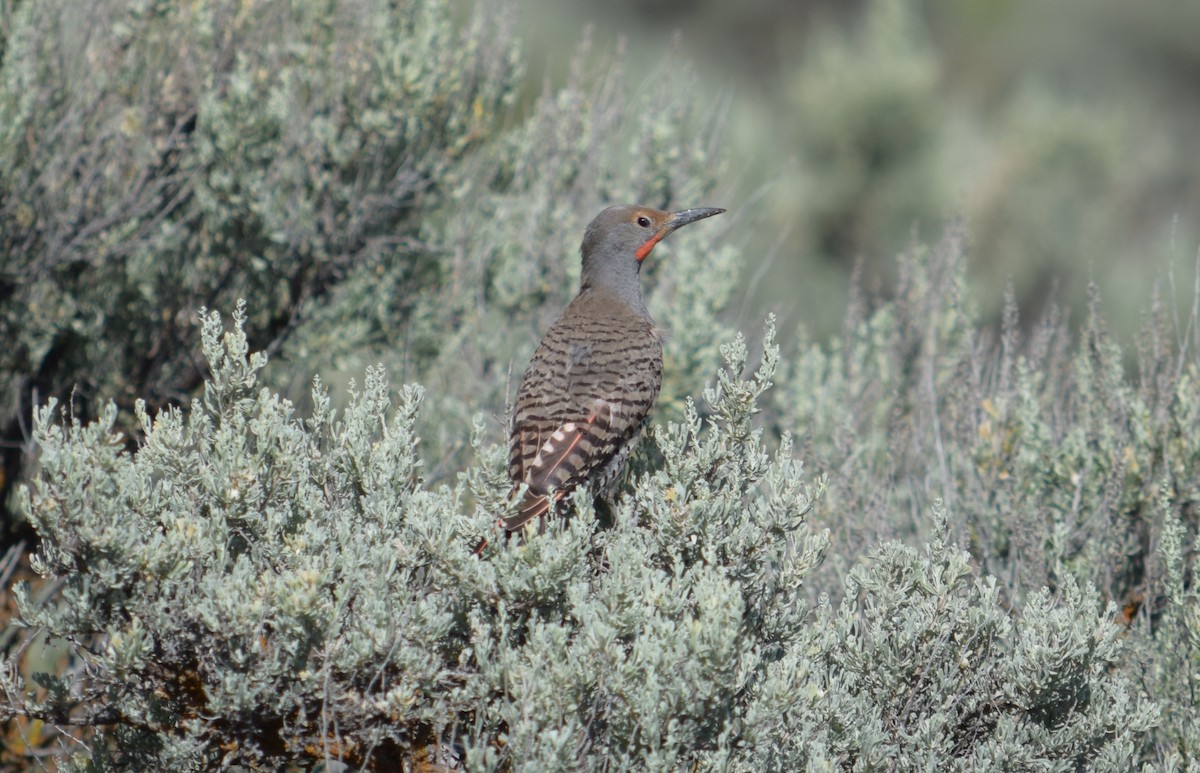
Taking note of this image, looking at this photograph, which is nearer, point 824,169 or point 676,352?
point 676,352

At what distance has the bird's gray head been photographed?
5000 mm

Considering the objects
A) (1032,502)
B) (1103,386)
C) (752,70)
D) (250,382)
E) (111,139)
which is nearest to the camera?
(250,382)

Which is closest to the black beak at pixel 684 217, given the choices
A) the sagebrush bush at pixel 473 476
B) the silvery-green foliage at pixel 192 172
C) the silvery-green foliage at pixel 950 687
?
the sagebrush bush at pixel 473 476

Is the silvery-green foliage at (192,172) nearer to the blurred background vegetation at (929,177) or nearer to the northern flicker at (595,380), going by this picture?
the northern flicker at (595,380)

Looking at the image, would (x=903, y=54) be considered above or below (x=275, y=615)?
above

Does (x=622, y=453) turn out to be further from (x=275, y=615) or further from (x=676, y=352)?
(x=275, y=615)

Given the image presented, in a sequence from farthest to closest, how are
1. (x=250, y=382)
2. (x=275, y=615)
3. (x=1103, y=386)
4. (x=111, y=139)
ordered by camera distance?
1. (x=111, y=139)
2. (x=1103, y=386)
3. (x=250, y=382)
4. (x=275, y=615)

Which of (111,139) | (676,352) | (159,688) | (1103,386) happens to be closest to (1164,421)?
(1103,386)

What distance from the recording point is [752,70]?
20781mm

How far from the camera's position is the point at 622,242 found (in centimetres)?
503

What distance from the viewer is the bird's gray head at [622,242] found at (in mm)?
5000

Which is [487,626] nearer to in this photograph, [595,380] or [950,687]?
[950,687]

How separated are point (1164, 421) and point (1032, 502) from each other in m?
0.66

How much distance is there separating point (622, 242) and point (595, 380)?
0.96m
